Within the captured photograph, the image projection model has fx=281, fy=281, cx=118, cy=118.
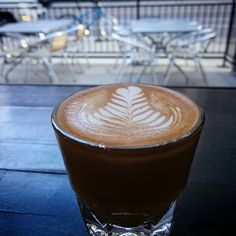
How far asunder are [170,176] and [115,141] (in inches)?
3.5

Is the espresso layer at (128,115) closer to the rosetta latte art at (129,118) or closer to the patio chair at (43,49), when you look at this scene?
the rosetta latte art at (129,118)

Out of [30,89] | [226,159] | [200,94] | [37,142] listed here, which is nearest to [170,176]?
[226,159]

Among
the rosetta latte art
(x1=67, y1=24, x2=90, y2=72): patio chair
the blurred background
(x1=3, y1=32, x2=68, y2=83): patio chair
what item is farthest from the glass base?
(x1=67, y1=24, x2=90, y2=72): patio chair

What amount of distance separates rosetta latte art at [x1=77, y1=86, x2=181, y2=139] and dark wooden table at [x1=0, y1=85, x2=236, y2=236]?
8.0 inches

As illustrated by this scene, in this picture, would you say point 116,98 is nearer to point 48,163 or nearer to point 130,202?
point 130,202

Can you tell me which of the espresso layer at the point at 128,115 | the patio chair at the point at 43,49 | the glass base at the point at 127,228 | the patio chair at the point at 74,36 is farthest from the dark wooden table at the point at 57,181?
the patio chair at the point at 74,36

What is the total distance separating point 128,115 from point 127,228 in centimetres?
18

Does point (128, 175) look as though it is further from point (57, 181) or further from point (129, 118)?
point (57, 181)

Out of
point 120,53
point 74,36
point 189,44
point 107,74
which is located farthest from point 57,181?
point 120,53

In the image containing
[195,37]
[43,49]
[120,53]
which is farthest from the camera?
[120,53]

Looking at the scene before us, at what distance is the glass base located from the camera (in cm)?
46

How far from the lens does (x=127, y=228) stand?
18.0 inches

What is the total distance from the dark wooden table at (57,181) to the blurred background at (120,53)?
200 centimetres

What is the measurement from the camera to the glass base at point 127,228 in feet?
1.51
